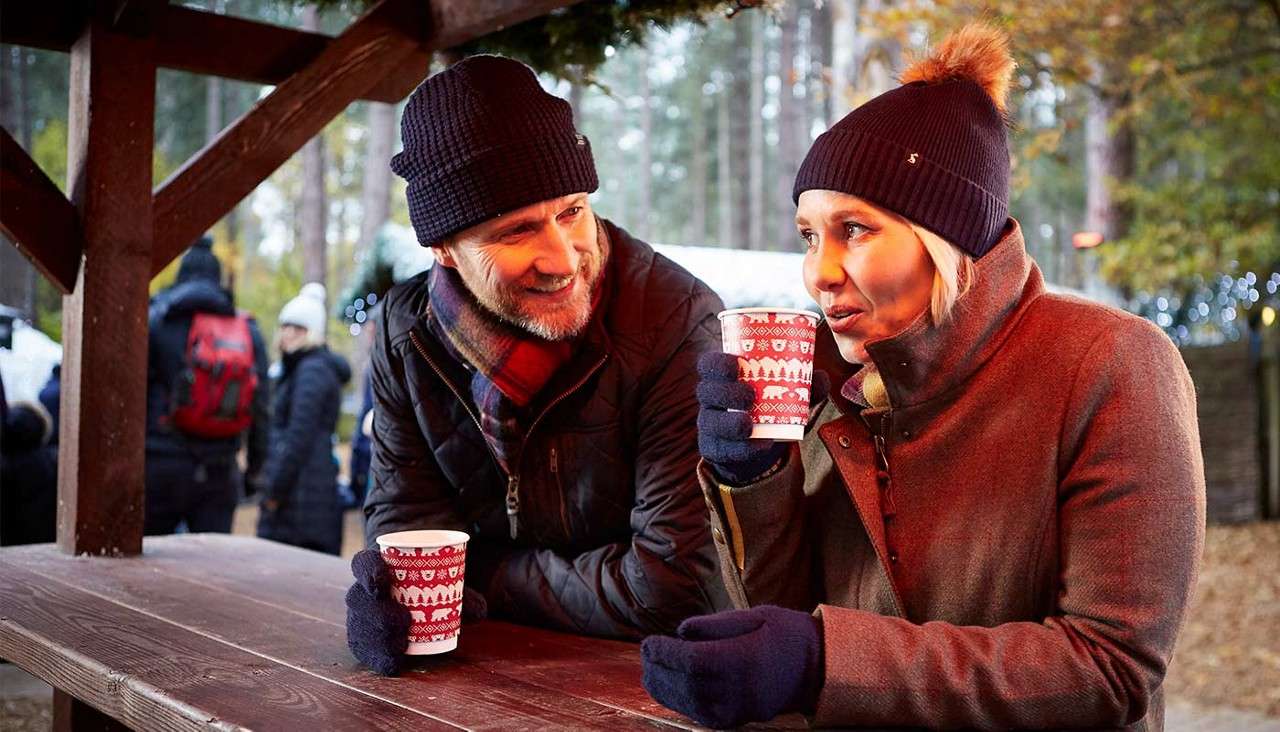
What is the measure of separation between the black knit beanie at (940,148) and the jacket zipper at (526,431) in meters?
0.78

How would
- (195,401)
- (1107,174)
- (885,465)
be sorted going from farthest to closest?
(1107,174), (195,401), (885,465)

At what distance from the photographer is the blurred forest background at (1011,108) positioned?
5.00 meters

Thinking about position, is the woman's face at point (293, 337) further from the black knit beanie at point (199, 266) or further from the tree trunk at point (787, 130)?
the tree trunk at point (787, 130)

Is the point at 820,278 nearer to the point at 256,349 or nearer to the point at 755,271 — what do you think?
the point at 256,349

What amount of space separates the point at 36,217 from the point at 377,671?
2.57 metres

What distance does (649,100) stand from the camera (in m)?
32.2

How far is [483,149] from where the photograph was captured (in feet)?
8.45

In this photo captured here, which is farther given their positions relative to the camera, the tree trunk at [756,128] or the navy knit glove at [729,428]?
the tree trunk at [756,128]

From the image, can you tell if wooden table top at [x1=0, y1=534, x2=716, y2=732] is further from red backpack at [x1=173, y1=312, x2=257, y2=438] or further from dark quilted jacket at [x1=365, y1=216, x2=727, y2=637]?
red backpack at [x1=173, y1=312, x2=257, y2=438]

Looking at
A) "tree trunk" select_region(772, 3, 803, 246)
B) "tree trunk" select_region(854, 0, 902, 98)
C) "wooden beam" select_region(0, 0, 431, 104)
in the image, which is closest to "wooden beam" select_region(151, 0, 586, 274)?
"wooden beam" select_region(0, 0, 431, 104)

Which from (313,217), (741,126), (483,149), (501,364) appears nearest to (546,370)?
(501,364)

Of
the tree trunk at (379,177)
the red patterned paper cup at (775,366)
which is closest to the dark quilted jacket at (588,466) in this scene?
the red patterned paper cup at (775,366)

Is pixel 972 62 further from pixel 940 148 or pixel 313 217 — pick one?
pixel 313 217

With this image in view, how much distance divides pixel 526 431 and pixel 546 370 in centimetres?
15
